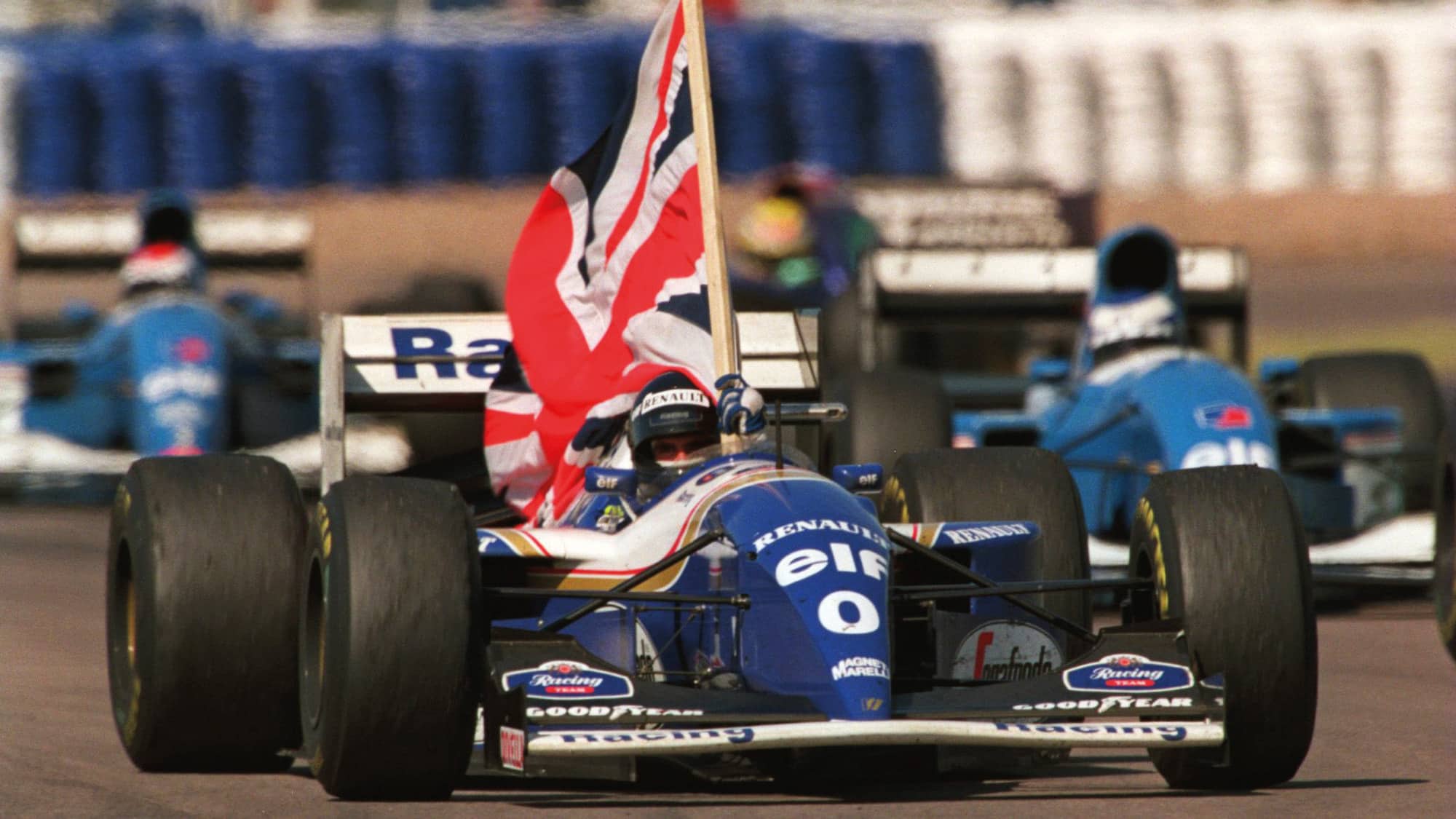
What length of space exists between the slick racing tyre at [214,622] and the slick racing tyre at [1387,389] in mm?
6968

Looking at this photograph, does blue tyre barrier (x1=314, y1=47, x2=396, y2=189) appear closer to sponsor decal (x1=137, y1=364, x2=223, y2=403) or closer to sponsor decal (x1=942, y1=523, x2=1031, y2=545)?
sponsor decal (x1=137, y1=364, x2=223, y2=403)

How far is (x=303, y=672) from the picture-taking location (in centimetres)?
702

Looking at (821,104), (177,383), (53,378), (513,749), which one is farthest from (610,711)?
(821,104)

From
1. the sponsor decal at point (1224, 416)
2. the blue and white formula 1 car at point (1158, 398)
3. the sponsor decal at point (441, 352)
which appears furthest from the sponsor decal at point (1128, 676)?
the sponsor decal at point (1224, 416)

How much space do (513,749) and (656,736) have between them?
13.9 inches

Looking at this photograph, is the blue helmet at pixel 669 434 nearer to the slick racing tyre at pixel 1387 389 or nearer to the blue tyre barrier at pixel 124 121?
the slick racing tyre at pixel 1387 389

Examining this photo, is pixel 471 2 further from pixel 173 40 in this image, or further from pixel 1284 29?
pixel 1284 29

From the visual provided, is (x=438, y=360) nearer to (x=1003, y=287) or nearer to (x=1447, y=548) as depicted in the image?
(x=1447, y=548)

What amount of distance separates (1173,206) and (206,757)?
738 inches

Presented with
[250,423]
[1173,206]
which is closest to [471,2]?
[1173,206]

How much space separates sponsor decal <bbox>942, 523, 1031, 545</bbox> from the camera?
7266 mm

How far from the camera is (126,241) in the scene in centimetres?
1727

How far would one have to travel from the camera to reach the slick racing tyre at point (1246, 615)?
6.56m

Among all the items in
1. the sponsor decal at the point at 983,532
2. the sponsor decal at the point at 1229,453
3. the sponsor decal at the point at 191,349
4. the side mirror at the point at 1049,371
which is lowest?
the side mirror at the point at 1049,371
